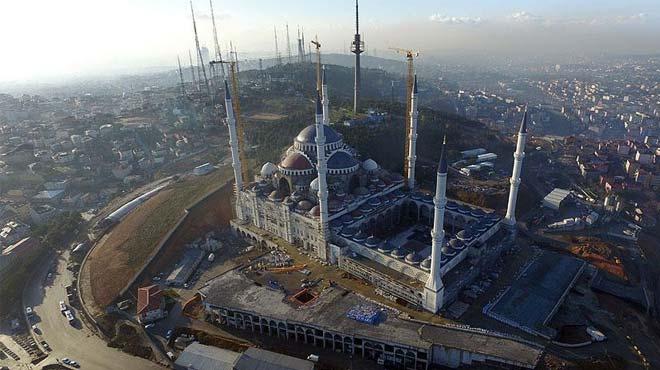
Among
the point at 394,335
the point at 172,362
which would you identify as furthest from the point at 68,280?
the point at 394,335

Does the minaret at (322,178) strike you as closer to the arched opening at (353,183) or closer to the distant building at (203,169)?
Result: the arched opening at (353,183)

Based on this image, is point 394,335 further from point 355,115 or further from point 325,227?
point 355,115

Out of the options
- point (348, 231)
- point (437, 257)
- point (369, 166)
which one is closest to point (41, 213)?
point (348, 231)

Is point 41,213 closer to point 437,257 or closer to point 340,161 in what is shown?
point 340,161

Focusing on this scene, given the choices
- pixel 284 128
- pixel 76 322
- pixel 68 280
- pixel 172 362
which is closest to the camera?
pixel 172 362

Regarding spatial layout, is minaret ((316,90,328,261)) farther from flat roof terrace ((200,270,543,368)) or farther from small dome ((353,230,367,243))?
flat roof terrace ((200,270,543,368))

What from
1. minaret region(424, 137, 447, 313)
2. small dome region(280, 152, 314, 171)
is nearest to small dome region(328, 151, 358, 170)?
small dome region(280, 152, 314, 171)

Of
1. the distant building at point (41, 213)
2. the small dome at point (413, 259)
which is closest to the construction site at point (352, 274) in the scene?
the small dome at point (413, 259)
